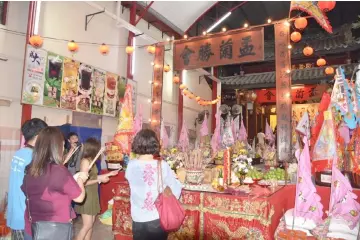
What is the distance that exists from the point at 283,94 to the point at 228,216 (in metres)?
2.90

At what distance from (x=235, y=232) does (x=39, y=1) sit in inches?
219

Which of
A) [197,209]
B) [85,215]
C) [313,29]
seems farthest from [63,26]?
[313,29]

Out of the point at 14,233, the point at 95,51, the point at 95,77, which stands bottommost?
the point at 14,233

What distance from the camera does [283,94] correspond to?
16.4 ft

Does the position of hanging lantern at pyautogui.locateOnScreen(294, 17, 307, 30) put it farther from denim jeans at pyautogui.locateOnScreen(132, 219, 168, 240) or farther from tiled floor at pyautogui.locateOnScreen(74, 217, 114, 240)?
tiled floor at pyautogui.locateOnScreen(74, 217, 114, 240)

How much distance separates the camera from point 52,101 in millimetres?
5793

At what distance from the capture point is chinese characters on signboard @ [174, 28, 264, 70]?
5488 mm

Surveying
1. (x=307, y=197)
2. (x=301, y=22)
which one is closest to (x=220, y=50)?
(x=301, y=22)

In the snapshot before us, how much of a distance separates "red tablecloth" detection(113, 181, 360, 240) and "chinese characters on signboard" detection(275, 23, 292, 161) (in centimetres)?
153

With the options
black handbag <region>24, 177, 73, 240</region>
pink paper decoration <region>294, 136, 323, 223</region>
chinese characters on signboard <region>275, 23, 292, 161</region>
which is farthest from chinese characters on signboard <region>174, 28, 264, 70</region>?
black handbag <region>24, 177, 73, 240</region>

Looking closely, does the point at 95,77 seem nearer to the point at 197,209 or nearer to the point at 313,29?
the point at 197,209

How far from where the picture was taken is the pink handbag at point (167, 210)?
2.09 metres

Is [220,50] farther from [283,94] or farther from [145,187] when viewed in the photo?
[145,187]

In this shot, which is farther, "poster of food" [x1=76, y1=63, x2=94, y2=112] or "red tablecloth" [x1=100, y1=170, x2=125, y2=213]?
"poster of food" [x1=76, y1=63, x2=94, y2=112]
